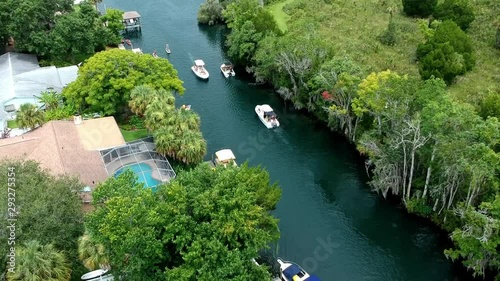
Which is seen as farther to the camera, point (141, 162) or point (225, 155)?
point (225, 155)

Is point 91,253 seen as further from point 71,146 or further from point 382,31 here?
point 382,31

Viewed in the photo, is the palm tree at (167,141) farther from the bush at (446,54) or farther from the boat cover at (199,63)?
the bush at (446,54)

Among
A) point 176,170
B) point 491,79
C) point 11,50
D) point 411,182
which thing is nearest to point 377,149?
point 411,182

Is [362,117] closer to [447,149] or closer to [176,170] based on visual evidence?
[447,149]

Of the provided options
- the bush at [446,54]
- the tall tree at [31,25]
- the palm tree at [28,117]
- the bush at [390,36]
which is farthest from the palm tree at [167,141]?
the bush at [390,36]

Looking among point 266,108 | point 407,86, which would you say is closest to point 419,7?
point 266,108

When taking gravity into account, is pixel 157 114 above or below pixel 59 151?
above
